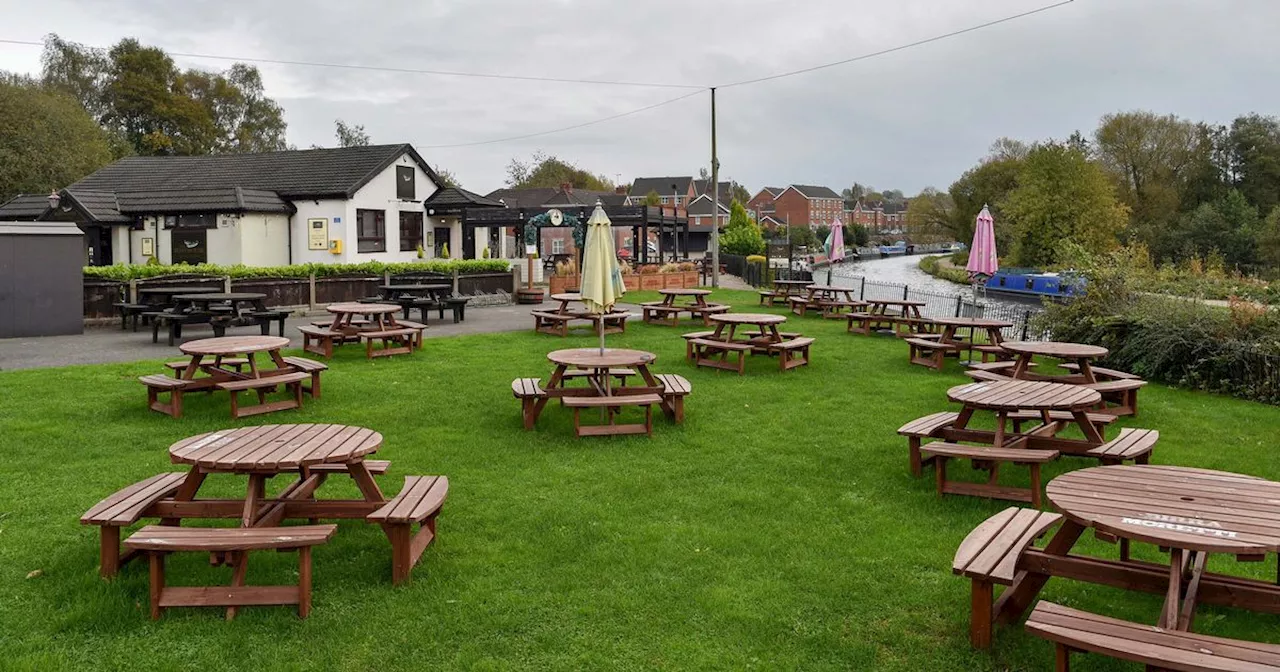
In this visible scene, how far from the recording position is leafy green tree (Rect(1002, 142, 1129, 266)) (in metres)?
50.0

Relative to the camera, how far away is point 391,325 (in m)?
14.2

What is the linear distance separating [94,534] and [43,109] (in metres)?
44.0

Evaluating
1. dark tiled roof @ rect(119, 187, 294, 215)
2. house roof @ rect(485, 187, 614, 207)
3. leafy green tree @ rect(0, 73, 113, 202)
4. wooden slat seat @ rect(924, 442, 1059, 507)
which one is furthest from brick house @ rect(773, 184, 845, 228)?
wooden slat seat @ rect(924, 442, 1059, 507)

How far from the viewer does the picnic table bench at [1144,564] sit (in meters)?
3.29

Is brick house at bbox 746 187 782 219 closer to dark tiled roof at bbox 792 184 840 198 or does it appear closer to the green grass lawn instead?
dark tiled roof at bbox 792 184 840 198

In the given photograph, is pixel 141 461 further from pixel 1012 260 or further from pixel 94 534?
pixel 1012 260

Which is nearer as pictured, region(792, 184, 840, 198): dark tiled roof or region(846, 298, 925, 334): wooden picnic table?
region(846, 298, 925, 334): wooden picnic table

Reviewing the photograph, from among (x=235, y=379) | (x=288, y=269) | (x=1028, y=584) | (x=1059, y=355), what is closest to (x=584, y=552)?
(x=1028, y=584)

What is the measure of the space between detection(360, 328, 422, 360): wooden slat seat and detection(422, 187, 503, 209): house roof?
1680cm

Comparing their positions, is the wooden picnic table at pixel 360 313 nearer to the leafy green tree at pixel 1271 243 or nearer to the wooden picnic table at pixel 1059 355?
the wooden picnic table at pixel 1059 355

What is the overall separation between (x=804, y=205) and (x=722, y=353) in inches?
4451

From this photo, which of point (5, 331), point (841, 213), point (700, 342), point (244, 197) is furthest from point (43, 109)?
point (841, 213)

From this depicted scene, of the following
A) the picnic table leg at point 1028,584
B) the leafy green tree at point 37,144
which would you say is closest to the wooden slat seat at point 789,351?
the picnic table leg at point 1028,584

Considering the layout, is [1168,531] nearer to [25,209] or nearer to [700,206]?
[25,209]
